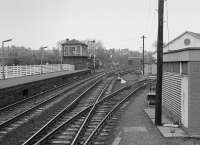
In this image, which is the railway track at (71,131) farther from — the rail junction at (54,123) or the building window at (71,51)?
the building window at (71,51)

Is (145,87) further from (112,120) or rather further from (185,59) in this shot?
(185,59)

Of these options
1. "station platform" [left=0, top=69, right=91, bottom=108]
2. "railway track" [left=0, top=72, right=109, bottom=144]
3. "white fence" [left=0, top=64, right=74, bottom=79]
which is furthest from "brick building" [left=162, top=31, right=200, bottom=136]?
"white fence" [left=0, top=64, right=74, bottom=79]

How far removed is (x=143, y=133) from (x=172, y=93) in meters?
4.04

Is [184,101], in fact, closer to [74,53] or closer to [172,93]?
[172,93]

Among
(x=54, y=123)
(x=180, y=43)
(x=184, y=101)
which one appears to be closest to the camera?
(x=184, y=101)

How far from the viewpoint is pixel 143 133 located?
1255 centimetres

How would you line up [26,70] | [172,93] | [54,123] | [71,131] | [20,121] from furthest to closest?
[26,70], [172,93], [20,121], [54,123], [71,131]

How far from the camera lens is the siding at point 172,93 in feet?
46.8

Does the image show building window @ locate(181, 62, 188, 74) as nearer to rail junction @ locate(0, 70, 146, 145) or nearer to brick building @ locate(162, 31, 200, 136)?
brick building @ locate(162, 31, 200, 136)

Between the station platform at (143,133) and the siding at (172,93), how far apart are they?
77cm

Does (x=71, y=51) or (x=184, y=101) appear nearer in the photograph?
(x=184, y=101)

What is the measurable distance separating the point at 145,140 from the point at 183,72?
11.5 feet

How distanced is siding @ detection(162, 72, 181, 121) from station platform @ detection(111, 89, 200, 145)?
774 millimetres

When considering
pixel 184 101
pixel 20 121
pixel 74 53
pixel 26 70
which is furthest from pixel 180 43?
pixel 20 121
